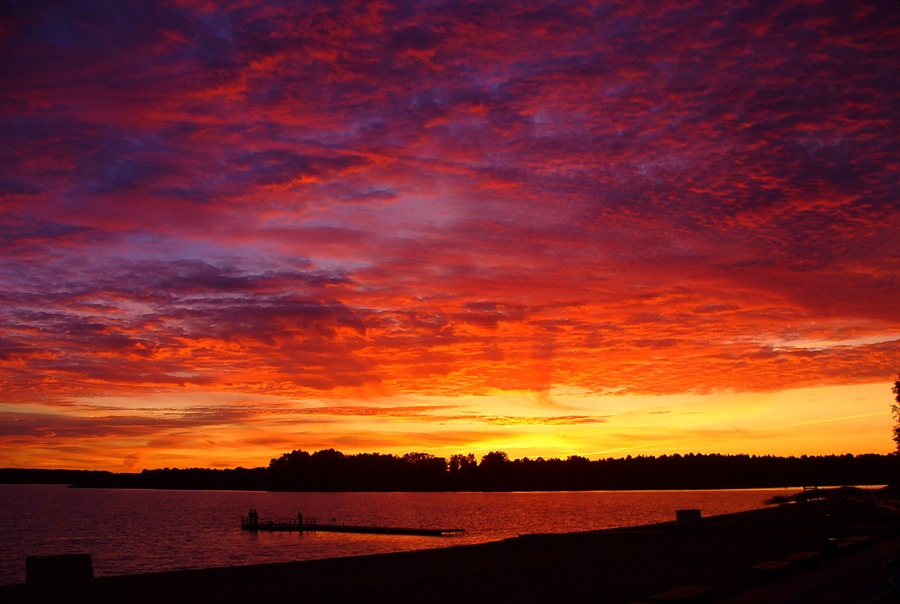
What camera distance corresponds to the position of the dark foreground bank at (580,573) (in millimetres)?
18703

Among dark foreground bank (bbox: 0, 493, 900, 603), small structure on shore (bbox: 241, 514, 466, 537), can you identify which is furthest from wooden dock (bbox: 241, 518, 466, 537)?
dark foreground bank (bbox: 0, 493, 900, 603)

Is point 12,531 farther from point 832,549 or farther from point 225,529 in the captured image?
point 832,549

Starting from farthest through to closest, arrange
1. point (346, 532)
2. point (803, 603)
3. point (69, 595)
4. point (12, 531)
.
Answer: point (12, 531) → point (346, 532) → point (69, 595) → point (803, 603)

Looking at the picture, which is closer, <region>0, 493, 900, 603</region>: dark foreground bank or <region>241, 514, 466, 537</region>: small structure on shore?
<region>0, 493, 900, 603</region>: dark foreground bank

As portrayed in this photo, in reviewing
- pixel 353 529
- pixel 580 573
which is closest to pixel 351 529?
pixel 353 529

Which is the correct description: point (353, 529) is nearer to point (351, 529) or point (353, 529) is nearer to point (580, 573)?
point (351, 529)

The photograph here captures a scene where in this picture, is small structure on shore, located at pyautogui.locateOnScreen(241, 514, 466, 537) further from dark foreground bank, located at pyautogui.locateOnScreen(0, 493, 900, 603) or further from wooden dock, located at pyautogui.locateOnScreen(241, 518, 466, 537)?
dark foreground bank, located at pyautogui.locateOnScreen(0, 493, 900, 603)

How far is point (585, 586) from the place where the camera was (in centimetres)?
2380

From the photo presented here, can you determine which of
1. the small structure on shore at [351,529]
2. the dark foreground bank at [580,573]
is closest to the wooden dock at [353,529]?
the small structure on shore at [351,529]

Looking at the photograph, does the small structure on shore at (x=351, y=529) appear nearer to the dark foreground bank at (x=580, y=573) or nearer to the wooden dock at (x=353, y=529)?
the wooden dock at (x=353, y=529)

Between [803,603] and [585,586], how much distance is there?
31.8 feet

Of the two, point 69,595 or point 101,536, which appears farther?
point 101,536

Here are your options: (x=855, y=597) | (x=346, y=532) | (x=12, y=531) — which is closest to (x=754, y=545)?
(x=855, y=597)

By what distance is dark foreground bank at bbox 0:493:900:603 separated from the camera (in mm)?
18703
